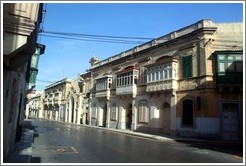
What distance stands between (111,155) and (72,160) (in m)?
1.89

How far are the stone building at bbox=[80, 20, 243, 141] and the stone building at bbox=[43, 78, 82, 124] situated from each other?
63.2 ft

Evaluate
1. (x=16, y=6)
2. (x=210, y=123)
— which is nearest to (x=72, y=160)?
(x=16, y=6)

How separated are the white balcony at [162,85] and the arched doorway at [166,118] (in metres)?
1.71

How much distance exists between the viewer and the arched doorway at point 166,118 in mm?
27116

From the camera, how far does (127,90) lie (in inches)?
1293

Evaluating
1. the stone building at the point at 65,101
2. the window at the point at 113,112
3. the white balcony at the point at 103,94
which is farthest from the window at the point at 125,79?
the stone building at the point at 65,101

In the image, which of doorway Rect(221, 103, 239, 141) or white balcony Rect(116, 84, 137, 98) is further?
white balcony Rect(116, 84, 137, 98)

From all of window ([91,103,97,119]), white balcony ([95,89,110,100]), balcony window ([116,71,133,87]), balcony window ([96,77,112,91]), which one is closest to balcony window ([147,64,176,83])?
balcony window ([116,71,133,87])

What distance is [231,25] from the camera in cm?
2445

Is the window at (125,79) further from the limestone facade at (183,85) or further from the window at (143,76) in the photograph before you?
the window at (143,76)

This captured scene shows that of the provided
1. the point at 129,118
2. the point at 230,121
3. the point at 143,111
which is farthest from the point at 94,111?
the point at 230,121

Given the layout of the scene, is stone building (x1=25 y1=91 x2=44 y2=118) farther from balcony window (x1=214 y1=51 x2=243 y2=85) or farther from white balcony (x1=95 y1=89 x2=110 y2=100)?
balcony window (x1=214 y1=51 x2=243 y2=85)

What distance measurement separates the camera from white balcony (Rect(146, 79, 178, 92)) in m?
25.9

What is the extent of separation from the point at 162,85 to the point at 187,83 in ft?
8.82
